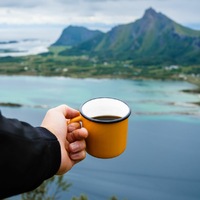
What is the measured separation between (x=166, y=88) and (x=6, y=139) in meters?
21.7

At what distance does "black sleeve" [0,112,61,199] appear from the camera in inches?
15.6

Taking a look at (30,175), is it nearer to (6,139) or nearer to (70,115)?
(6,139)

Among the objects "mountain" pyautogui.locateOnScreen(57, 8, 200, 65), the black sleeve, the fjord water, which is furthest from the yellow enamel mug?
"mountain" pyautogui.locateOnScreen(57, 8, 200, 65)

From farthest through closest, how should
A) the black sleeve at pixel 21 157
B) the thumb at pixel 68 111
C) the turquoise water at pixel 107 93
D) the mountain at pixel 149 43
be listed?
1. the mountain at pixel 149 43
2. the turquoise water at pixel 107 93
3. the thumb at pixel 68 111
4. the black sleeve at pixel 21 157

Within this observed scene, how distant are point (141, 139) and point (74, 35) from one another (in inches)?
2023

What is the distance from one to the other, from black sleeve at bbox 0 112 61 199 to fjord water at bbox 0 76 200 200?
854 centimetres


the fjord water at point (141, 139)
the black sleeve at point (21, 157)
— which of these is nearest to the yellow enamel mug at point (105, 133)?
the black sleeve at point (21, 157)

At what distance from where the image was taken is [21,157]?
41cm

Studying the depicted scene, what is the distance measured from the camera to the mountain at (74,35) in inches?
2296

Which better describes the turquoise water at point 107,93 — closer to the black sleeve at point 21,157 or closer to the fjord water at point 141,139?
the fjord water at point 141,139

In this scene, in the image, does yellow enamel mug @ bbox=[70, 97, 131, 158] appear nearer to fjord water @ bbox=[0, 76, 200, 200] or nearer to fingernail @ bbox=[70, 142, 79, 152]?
fingernail @ bbox=[70, 142, 79, 152]

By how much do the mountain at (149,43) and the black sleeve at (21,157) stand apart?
35.4 meters

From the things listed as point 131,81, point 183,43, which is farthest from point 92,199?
point 183,43

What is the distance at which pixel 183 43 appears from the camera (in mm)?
44156
